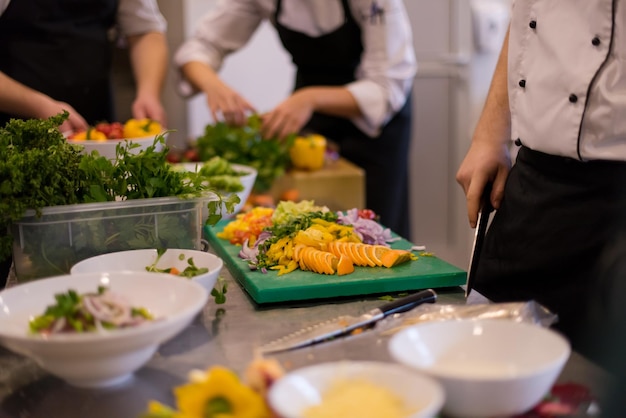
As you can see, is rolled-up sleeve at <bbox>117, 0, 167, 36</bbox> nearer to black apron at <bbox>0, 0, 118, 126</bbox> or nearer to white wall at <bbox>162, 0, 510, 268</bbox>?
black apron at <bbox>0, 0, 118, 126</bbox>

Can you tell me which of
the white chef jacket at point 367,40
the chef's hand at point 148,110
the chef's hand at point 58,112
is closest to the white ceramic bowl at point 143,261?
the chef's hand at point 58,112

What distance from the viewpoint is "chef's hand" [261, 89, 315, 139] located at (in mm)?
2643

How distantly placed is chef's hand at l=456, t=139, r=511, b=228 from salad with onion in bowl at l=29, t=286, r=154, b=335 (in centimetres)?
79

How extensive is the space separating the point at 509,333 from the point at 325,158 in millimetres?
1931

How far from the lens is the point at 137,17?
248 cm

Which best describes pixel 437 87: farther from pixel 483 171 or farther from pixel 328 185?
pixel 483 171

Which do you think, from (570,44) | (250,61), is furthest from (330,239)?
(250,61)

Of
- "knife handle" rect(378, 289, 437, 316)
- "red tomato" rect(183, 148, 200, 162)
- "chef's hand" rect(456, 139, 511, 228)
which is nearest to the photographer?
"knife handle" rect(378, 289, 437, 316)

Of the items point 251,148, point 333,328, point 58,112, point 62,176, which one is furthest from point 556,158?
point 251,148

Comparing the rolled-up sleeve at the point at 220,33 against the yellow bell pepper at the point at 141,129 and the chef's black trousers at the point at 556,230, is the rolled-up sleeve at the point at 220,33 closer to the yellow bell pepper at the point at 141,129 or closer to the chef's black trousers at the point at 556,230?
the yellow bell pepper at the point at 141,129

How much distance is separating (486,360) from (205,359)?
0.37 m

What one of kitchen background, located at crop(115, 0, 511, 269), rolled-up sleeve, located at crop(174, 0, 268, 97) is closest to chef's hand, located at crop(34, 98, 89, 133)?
rolled-up sleeve, located at crop(174, 0, 268, 97)

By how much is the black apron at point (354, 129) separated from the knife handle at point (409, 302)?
1.65m

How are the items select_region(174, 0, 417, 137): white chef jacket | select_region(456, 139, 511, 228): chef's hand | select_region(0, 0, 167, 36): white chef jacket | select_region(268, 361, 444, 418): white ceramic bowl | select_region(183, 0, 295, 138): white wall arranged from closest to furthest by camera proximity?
select_region(268, 361, 444, 418): white ceramic bowl
select_region(456, 139, 511, 228): chef's hand
select_region(0, 0, 167, 36): white chef jacket
select_region(174, 0, 417, 137): white chef jacket
select_region(183, 0, 295, 138): white wall
